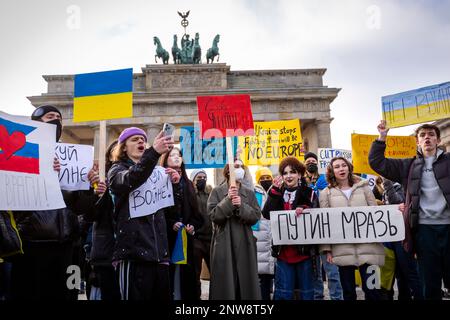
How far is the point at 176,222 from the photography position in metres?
3.86

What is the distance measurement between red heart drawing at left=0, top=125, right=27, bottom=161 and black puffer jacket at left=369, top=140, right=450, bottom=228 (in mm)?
3199

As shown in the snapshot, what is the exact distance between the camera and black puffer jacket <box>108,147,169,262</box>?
275cm

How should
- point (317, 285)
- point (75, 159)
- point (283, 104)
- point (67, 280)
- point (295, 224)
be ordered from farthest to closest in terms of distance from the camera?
point (283, 104) → point (317, 285) → point (295, 224) → point (75, 159) → point (67, 280)

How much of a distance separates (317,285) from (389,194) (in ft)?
5.38

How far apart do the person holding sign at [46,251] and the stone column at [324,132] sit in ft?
89.7

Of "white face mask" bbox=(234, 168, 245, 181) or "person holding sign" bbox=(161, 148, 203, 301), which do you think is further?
"white face mask" bbox=(234, 168, 245, 181)

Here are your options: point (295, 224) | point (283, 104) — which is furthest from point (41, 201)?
point (283, 104)

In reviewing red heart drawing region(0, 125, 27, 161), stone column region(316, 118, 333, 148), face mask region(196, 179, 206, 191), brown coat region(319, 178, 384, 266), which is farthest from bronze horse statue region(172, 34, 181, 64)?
red heart drawing region(0, 125, 27, 161)

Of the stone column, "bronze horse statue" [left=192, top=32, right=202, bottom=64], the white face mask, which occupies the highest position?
"bronze horse statue" [left=192, top=32, right=202, bottom=64]

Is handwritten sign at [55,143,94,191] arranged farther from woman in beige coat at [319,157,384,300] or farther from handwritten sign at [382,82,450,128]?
handwritten sign at [382,82,450,128]

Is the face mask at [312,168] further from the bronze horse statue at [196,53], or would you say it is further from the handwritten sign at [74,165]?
the bronze horse statue at [196,53]
